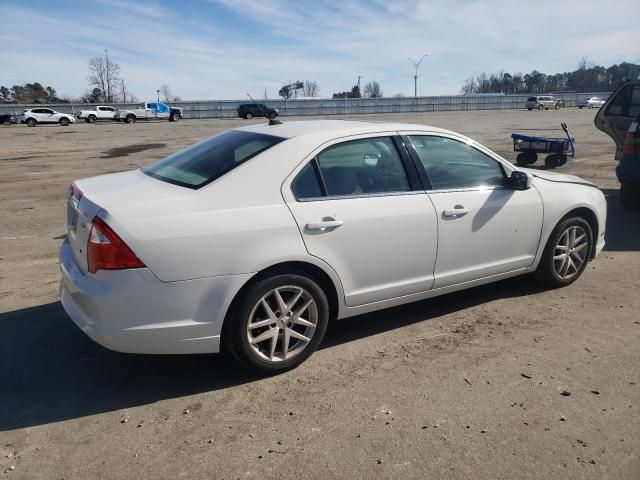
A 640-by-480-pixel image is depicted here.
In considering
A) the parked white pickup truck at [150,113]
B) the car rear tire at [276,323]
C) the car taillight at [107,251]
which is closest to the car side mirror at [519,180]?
the car rear tire at [276,323]

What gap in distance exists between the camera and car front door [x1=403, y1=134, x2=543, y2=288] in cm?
401

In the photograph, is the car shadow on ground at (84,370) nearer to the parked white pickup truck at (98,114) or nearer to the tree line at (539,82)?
the parked white pickup truck at (98,114)

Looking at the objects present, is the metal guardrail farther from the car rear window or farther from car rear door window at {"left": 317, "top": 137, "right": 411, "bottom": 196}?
car rear door window at {"left": 317, "top": 137, "right": 411, "bottom": 196}

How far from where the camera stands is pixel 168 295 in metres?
3.01

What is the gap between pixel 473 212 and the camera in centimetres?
409

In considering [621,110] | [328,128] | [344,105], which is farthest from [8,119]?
[328,128]

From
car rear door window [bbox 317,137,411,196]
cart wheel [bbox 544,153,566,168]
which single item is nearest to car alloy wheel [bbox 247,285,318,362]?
car rear door window [bbox 317,137,411,196]

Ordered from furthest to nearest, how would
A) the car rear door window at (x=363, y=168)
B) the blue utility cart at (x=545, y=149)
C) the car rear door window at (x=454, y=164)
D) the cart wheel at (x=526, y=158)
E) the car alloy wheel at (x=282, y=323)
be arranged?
the cart wheel at (x=526, y=158) < the blue utility cart at (x=545, y=149) < the car rear door window at (x=454, y=164) < the car rear door window at (x=363, y=168) < the car alloy wheel at (x=282, y=323)

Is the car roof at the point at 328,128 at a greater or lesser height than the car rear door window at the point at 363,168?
greater

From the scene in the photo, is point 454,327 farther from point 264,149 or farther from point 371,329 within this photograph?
point 264,149

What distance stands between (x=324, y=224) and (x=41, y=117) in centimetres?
4843

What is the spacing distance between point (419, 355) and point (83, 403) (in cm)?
216

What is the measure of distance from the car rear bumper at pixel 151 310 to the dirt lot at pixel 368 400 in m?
0.39

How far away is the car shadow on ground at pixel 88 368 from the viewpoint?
3154mm
